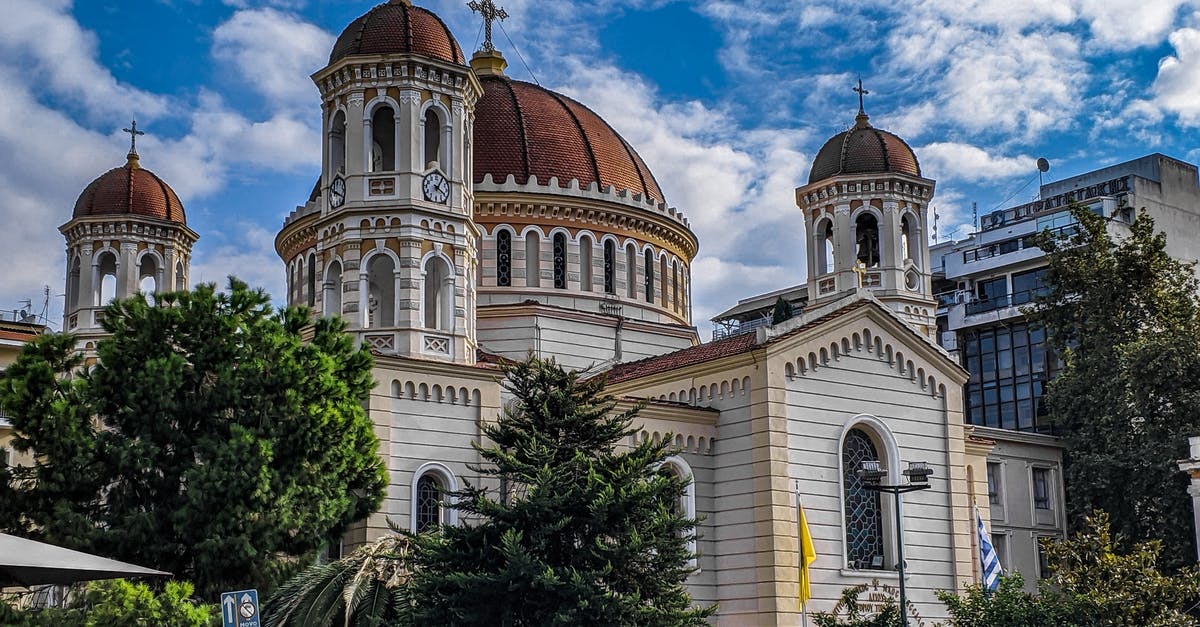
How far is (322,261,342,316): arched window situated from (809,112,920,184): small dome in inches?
695

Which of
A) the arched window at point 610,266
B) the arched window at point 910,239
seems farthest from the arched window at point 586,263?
the arched window at point 910,239

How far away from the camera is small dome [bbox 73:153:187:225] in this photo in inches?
1834

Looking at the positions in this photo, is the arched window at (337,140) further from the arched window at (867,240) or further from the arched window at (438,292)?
the arched window at (867,240)

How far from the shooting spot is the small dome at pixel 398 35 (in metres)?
34.0

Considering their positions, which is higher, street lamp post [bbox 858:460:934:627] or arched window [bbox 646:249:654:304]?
arched window [bbox 646:249:654:304]

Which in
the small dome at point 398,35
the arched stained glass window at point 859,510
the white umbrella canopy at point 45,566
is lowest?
the white umbrella canopy at point 45,566

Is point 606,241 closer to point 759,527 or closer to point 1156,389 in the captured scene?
point 759,527

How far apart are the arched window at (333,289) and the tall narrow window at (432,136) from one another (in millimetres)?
3403

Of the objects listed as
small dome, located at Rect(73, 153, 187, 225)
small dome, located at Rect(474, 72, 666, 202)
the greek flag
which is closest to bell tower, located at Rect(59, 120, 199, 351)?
small dome, located at Rect(73, 153, 187, 225)

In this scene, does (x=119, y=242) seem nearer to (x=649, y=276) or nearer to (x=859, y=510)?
(x=649, y=276)

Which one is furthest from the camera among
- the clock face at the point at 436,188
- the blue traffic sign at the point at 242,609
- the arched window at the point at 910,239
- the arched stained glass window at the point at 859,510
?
the arched window at the point at 910,239

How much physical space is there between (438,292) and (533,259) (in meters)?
Answer: 9.33

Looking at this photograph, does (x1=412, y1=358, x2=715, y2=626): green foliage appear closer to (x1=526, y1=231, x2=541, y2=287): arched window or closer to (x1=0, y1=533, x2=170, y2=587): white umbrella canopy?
(x1=0, y1=533, x2=170, y2=587): white umbrella canopy

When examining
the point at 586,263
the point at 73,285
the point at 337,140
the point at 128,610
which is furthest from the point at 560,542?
the point at 73,285
